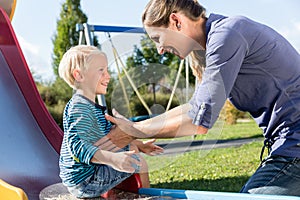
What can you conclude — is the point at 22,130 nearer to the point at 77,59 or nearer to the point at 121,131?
the point at 77,59

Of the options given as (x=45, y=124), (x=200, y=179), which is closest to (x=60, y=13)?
(x=200, y=179)

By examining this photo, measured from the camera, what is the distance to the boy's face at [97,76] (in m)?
2.01

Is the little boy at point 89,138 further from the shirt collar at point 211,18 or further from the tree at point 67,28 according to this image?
the tree at point 67,28

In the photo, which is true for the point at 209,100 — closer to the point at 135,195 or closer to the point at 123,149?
the point at 123,149

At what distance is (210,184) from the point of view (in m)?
4.18

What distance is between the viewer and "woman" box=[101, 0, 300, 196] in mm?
1625

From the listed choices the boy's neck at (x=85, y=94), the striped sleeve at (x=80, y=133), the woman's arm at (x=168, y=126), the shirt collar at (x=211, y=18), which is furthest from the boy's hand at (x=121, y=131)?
the shirt collar at (x=211, y=18)

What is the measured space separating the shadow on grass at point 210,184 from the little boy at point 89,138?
182cm

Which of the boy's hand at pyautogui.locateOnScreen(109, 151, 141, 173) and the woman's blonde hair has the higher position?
the woman's blonde hair

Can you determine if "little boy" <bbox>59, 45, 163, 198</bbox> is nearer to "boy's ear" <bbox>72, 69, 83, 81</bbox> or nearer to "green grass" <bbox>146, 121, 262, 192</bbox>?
"boy's ear" <bbox>72, 69, 83, 81</bbox>

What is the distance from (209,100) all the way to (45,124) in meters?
1.59

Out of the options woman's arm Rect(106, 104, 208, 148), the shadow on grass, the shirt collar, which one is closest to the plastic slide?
woman's arm Rect(106, 104, 208, 148)

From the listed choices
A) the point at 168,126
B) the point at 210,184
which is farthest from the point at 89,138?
the point at 210,184

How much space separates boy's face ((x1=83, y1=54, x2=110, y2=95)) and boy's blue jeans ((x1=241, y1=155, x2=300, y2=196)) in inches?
27.6
